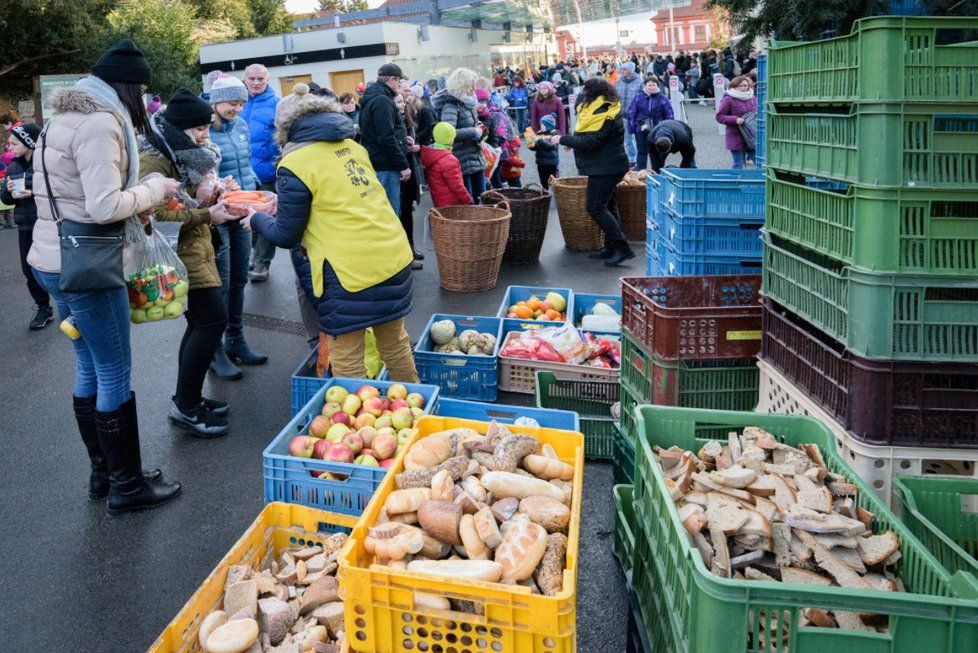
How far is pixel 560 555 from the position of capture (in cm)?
234

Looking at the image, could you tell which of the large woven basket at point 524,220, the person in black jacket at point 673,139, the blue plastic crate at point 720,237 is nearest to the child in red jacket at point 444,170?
the large woven basket at point 524,220

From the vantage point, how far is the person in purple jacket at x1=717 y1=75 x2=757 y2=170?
12.0 m

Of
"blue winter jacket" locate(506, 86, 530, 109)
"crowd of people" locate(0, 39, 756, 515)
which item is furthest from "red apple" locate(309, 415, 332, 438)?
"blue winter jacket" locate(506, 86, 530, 109)

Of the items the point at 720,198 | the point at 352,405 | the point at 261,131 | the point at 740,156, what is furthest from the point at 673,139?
the point at 352,405

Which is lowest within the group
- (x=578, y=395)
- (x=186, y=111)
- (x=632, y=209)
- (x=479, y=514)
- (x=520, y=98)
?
(x=578, y=395)

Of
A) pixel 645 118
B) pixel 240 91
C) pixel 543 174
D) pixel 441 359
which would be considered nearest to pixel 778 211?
pixel 441 359

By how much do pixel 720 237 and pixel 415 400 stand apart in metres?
1.84

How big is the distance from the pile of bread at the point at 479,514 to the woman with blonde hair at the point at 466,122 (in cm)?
662

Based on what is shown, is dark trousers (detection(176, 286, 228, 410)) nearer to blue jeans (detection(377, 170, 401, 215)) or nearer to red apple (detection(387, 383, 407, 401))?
red apple (detection(387, 383, 407, 401))

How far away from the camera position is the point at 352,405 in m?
4.07

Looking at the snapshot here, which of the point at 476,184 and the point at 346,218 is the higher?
the point at 476,184

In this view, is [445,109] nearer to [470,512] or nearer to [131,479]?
[131,479]

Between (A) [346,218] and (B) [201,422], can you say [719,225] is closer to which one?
(A) [346,218]

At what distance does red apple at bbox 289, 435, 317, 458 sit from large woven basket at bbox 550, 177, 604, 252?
625cm
